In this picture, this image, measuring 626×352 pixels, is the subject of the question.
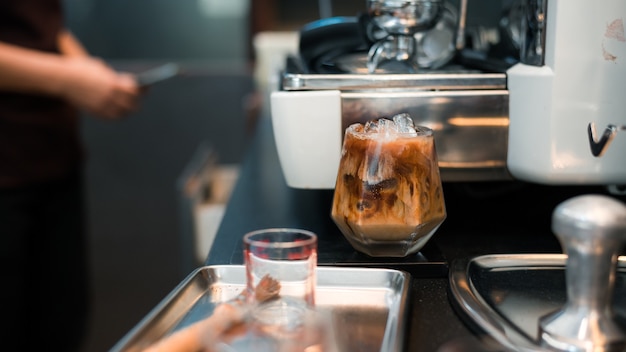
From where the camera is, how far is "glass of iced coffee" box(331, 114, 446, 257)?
52 cm

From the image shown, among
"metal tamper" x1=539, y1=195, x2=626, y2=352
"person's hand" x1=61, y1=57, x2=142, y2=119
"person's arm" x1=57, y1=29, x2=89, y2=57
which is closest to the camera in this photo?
"metal tamper" x1=539, y1=195, x2=626, y2=352

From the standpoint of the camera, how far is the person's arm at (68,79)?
1.23 meters

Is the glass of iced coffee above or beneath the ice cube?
beneath

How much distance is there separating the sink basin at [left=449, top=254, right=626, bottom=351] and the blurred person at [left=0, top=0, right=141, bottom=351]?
97 centimetres

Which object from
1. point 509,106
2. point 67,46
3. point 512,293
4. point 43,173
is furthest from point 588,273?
point 67,46

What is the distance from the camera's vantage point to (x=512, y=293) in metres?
0.49

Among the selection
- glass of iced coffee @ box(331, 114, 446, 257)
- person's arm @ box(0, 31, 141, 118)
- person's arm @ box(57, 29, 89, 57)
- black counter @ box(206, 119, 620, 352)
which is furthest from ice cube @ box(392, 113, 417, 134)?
person's arm @ box(57, 29, 89, 57)

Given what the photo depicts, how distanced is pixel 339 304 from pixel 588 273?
16 centimetres

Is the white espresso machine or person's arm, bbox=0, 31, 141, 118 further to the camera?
person's arm, bbox=0, 31, 141, 118

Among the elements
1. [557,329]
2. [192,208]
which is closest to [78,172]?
[192,208]

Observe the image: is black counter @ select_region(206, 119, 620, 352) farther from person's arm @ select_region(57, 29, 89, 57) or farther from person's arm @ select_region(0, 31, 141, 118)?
person's arm @ select_region(57, 29, 89, 57)

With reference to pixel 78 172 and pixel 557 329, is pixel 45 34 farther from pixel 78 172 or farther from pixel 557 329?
pixel 557 329

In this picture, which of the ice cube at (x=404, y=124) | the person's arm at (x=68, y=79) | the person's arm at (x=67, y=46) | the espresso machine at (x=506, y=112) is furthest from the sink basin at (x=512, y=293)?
the person's arm at (x=67, y=46)

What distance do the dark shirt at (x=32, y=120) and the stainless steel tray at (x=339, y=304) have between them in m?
0.90
